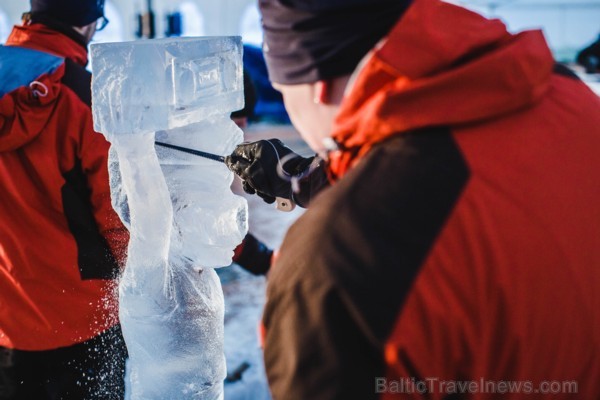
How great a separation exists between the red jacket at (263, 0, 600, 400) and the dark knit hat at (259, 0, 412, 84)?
5cm

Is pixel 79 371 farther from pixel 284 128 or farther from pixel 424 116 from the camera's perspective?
pixel 284 128

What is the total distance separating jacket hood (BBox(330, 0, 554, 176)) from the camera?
76 cm

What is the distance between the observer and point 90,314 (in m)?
1.99

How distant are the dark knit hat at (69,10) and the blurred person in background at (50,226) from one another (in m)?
0.08

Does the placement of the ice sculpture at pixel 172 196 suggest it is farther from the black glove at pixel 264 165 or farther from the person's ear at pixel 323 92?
the person's ear at pixel 323 92

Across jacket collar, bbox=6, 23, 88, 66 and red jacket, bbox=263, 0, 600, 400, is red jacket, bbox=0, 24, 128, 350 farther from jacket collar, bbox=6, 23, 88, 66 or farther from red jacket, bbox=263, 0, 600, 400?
red jacket, bbox=263, 0, 600, 400

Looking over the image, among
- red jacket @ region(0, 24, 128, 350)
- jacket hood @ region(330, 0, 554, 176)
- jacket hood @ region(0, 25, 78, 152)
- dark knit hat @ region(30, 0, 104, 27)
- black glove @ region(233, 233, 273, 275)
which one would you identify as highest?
jacket hood @ region(330, 0, 554, 176)

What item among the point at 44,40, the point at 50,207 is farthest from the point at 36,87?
the point at 50,207

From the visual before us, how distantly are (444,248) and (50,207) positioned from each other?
1599 mm

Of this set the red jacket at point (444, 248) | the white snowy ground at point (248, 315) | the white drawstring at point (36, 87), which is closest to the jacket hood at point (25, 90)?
the white drawstring at point (36, 87)

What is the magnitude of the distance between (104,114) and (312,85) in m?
0.68

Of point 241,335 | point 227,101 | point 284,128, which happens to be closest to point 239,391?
point 241,335

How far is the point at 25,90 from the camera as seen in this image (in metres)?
1.82

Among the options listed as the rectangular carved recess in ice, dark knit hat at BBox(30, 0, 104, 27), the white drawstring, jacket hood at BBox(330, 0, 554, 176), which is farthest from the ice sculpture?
dark knit hat at BBox(30, 0, 104, 27)
